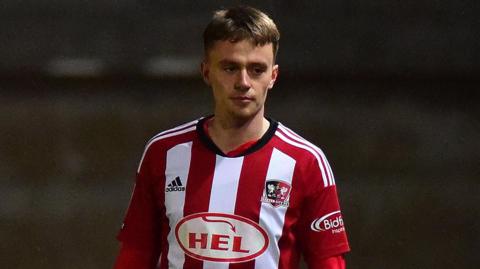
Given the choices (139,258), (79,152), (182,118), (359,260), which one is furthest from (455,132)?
(139,258)

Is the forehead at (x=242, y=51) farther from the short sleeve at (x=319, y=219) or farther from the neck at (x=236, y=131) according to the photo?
the short sleeve at (x=319, y=219)

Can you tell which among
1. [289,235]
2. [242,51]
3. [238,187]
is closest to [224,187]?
[238,187]

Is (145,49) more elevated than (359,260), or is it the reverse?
(145,49)

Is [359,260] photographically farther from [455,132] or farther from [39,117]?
[39,117]

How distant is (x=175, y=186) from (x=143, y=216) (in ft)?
0.34

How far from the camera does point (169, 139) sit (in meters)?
1.98

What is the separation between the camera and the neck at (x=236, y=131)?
1.92m

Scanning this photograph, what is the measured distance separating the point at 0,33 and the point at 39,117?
0.28 m

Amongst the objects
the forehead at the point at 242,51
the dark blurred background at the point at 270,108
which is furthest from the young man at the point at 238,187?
the dark blurred background at the point at 270,108

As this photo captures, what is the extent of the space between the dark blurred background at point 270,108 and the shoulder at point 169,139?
2.81 ft

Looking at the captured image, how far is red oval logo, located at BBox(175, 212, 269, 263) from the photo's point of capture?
1.86m

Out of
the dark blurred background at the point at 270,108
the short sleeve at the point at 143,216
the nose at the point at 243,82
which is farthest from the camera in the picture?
the dark blurred background at the point at 270,108

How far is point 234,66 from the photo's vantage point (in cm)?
185

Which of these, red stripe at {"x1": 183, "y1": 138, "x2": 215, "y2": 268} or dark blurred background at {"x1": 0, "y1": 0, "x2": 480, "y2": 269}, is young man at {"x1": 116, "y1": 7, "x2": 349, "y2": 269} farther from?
dark blurred background at {"x1": 0, "y1": 0, "x2": 480, "y2": 269}
